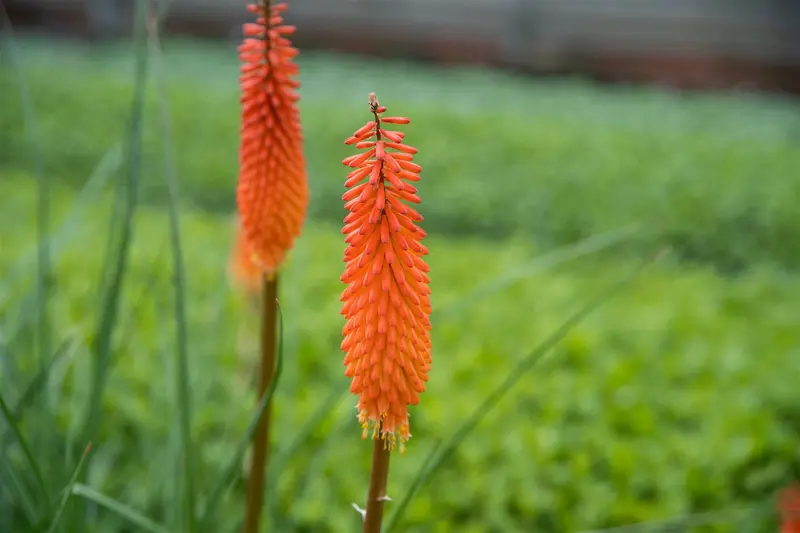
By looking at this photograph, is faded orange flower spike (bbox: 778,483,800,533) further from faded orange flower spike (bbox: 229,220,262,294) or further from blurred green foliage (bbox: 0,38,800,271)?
blurred green foliage (bbox: 0,38,800,271)

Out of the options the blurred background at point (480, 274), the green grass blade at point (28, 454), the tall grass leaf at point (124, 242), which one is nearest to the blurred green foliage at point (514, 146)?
the blurred background at point (480, 274)

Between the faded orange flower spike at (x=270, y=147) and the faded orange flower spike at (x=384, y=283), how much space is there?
0.95 ft

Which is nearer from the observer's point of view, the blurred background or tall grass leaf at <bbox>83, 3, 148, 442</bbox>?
tall grass leaf at <bbox>83, 3, 148, 442</bbox>

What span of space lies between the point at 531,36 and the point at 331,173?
14.8 ft

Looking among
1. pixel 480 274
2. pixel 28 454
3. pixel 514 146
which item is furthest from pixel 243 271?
pixel 514 146

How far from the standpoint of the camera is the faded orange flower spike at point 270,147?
99 centimetres

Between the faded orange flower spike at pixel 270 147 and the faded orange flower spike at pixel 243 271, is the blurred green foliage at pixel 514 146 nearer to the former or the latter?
the faded orange flower spike at pixel 243 271

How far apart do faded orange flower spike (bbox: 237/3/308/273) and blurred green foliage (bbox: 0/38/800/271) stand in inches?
127

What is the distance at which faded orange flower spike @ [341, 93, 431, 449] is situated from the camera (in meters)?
0.70

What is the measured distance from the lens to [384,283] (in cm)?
71

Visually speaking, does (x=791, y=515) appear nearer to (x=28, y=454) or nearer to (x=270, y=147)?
(x=270, y=147)

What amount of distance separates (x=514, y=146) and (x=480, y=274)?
8.18ft

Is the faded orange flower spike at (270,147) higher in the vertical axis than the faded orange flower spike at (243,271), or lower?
higher

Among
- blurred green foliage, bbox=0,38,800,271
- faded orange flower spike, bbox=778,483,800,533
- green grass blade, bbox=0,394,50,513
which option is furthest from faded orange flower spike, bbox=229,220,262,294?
blurred green foliage, bbox=0,38,800,271
